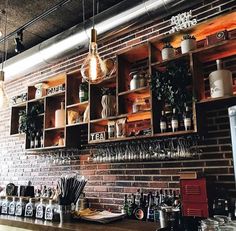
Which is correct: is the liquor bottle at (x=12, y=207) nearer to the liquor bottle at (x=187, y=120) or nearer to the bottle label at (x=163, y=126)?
the bottle label at (x=163, y=126)

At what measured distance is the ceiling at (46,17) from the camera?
341 cm

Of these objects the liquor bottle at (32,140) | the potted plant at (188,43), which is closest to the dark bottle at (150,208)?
the potted plant at (188,43)

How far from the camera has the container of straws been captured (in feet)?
8.46

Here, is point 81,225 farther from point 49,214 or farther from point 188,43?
point 188,43

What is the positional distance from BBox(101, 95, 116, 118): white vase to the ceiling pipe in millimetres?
770

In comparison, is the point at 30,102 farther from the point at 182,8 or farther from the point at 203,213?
the point at 203,213

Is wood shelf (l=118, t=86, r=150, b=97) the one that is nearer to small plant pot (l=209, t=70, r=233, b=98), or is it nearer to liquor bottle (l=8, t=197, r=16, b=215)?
small plant pot (l=209, t=70, r=233, b=98)

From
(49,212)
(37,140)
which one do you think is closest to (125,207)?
(49,212)

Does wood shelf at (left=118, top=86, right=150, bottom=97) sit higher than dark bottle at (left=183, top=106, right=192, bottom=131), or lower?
higher

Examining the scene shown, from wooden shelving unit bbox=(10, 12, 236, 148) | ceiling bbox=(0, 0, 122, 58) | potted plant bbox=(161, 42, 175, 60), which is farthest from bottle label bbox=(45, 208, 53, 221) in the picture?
ceiling bbox=(0, 0, 122, 58)

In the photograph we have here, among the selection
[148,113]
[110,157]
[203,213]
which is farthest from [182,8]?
[203,213]

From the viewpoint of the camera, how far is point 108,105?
3.02 m

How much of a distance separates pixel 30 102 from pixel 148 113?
2077 mm

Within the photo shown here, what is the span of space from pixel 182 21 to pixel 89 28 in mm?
1101
